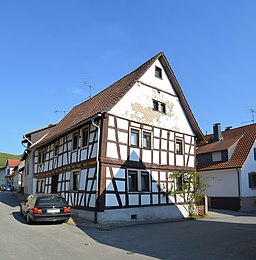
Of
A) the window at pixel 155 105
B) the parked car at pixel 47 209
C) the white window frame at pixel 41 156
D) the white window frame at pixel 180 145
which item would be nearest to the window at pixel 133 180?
the parked car at pixel 47 209

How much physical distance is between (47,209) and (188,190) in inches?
386

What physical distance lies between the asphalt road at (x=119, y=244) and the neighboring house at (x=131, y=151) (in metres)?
3.41

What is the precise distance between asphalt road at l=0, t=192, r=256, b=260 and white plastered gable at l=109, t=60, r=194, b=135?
7174 mm

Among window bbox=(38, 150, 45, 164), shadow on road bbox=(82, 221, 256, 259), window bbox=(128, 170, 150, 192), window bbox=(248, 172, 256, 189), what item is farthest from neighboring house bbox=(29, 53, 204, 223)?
window bbox=(248, 172, 256, 189)

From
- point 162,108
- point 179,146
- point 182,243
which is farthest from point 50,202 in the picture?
point 179,146

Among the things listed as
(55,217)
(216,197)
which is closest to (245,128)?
(216,197)

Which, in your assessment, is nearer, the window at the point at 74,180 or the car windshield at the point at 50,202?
the car windshield at the point at 50,202

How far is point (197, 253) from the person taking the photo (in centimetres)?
818

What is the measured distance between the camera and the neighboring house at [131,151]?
52.0 feet

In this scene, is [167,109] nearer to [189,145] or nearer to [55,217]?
[189,145]

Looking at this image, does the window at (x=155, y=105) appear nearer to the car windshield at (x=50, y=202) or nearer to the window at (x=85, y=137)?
the window at (x=85, y=137)

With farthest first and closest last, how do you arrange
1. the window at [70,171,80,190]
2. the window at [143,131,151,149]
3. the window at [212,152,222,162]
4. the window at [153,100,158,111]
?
the window at [212,152,222,162] < the window at [153,100,158,111] < the window at [143,131,151,149] < the window at [70,171,80,190]

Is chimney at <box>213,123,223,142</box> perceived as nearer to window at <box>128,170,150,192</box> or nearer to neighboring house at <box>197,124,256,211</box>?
neighboring house at <box>197,124,256,211</box>

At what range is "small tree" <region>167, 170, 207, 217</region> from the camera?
19625 millimetres
